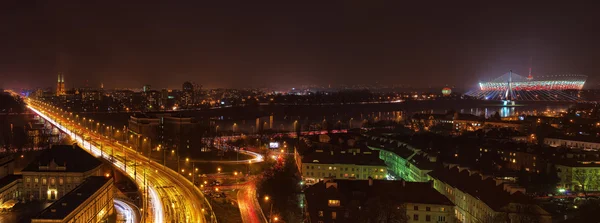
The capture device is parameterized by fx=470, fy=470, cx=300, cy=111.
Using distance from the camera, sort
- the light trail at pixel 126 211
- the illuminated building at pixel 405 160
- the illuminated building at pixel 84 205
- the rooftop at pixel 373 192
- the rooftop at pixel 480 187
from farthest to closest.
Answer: the illuminated building at pixel 405 160, the light trail at pixel 126 211, the rooftop at pixel 373 192, the rooftop at pixel 480 187, the illuminated building at pixel 84 205

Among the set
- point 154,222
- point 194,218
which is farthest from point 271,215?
point 154,222

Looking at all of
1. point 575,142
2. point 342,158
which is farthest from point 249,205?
point 575,142

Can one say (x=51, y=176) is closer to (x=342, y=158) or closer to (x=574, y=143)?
(x=342, y=158)

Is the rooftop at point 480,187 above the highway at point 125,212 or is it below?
above

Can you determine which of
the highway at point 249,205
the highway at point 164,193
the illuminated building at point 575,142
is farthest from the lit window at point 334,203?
the illuminated building at point 575,142

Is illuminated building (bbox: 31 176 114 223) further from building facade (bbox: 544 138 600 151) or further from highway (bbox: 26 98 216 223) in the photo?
building facade (bbox: 544 138 600 151)

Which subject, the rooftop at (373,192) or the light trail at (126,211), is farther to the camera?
the light trail at (126,211)

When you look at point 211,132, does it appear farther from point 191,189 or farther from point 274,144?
point 191,189

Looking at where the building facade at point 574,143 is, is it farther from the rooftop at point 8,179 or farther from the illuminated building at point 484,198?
the rooftop at point 8,179
